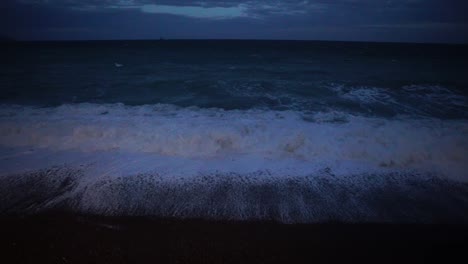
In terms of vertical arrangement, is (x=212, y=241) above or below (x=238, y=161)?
below

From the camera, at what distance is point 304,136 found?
22.1ft

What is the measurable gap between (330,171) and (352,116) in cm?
442

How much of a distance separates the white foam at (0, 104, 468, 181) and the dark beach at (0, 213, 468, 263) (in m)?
1.70

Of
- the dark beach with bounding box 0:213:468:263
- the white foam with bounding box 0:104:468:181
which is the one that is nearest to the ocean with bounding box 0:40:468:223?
the white foam with bounding box 0:104:468:181

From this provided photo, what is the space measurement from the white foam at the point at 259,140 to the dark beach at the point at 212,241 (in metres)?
1.70

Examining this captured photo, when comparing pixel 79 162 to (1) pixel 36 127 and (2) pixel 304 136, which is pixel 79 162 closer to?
(1) pixel 36 127

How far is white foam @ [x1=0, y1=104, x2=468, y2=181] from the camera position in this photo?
5734 millimetres

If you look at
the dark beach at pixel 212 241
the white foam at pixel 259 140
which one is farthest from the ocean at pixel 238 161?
the dark beach at pixel 212 241

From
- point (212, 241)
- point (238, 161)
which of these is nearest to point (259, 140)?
point (238, 161)

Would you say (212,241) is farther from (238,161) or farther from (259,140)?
(259,140)

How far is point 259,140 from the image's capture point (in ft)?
21.9

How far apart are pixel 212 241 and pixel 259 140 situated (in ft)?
11.3

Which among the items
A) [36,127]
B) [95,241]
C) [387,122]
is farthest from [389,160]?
[36,127]

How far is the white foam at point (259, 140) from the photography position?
18.8ft
